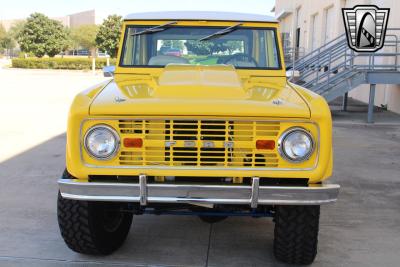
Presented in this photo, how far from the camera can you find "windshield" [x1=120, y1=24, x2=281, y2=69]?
4.78 metres

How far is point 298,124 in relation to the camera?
327 cm

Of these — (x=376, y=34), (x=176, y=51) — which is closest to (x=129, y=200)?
(x=176, y=51)

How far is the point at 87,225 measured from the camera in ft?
12.1

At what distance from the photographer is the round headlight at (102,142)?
3287 millimetres

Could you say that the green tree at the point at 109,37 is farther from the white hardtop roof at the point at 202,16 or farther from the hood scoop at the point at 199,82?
the hood scoop at the point at 199,82

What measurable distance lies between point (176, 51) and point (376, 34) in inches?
396

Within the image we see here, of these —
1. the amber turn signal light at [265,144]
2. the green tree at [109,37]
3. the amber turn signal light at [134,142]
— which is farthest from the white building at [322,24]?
the green tree at [109,37]

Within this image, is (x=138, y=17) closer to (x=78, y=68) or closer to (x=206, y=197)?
(x=206, y=197)

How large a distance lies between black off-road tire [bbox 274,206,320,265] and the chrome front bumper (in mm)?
377

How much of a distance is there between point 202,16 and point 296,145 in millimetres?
2070

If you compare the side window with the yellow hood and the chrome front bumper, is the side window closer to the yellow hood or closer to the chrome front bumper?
the yellow hood

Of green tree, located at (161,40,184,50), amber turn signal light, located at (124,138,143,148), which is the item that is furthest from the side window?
Result: amber turn signal light, located at (124,138,143,148)

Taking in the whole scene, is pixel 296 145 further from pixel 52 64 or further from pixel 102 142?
pixel 52 64

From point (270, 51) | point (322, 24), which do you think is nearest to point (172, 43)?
point (270, 51)
